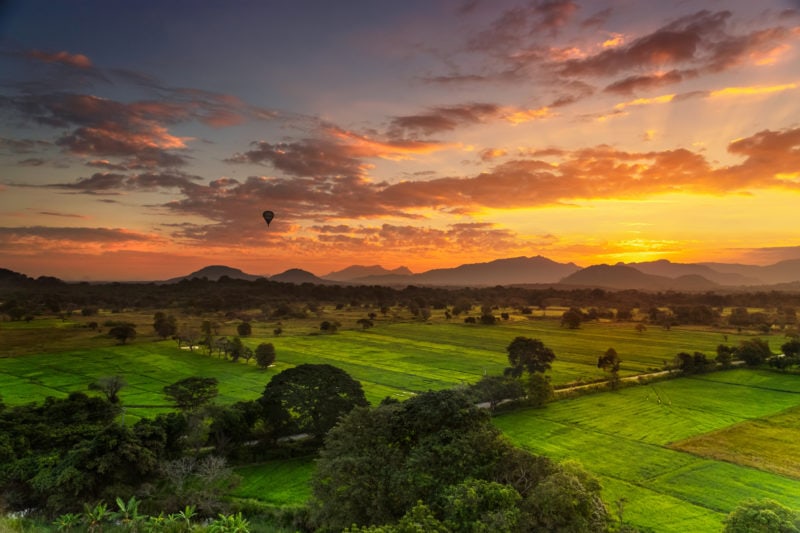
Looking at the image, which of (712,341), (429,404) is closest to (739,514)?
(429,404)

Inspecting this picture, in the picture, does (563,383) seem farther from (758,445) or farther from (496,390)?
(758,445)

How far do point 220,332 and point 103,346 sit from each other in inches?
950

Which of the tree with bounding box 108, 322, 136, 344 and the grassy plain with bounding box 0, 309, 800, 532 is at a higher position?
the tree with bounding box 108, 322, 136, 344

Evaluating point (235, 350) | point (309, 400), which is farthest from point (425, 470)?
point (235, 350)

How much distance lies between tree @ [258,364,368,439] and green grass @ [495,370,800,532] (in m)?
16.2

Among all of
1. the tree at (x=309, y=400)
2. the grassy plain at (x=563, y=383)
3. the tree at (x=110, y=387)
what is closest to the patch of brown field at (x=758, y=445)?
the grassy plain at (x=563, y=383)

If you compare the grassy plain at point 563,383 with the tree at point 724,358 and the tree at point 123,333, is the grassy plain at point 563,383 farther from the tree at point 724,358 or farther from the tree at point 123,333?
the tree at point 724,358

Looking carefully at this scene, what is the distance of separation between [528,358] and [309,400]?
38.5 metres

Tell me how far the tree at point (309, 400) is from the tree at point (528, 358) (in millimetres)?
33185

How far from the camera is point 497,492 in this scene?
21484mm

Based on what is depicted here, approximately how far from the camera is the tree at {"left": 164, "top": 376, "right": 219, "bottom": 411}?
45344 mm

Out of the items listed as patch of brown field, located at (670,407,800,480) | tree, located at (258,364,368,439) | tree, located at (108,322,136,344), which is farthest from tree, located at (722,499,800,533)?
tree, located at (108,322,136,344)

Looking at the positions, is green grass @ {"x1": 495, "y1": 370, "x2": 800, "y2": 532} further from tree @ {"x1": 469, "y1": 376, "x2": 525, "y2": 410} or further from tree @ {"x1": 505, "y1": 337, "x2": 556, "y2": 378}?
tree @ {"x1": 505, "y1": 337, "x2": 556, "y2": 378}

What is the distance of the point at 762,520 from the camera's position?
21609 mm
